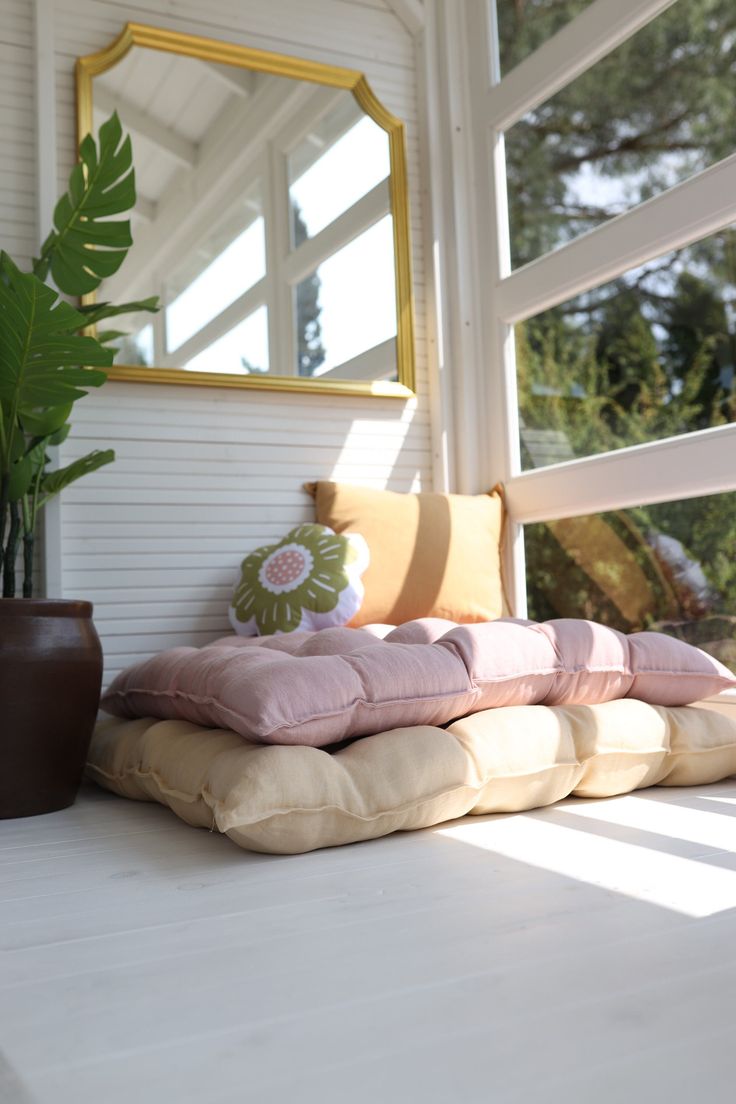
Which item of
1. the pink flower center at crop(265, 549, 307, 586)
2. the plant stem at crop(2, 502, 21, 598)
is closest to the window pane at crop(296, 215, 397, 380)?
the pink flower center at crop(265, 549, 307, 586)

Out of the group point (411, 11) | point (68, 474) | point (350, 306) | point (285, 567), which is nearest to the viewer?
point (68, 474)

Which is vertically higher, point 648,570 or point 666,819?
point 648,570

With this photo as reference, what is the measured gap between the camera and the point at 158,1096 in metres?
0.82

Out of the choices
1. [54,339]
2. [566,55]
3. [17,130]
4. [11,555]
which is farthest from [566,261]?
[11,555]

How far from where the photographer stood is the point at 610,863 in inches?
58.6

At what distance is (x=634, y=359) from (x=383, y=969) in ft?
6.64

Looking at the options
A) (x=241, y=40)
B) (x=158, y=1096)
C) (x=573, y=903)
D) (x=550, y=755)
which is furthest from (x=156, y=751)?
(x=241, y=40)

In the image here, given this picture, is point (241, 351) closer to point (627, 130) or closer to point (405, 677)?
point (627, 130)

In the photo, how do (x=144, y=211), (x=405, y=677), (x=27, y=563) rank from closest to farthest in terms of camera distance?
(x=405, y=677) → (x=27, y=563) → (x=144, y=211)

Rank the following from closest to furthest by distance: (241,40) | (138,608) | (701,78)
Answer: (701,78) < (138,608) < (241,40)

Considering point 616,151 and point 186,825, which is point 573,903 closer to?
point 186,825

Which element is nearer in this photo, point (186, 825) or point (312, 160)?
point (186, 825)

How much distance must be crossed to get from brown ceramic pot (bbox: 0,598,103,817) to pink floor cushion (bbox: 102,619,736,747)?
17 cm

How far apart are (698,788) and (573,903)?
0.87 meters
